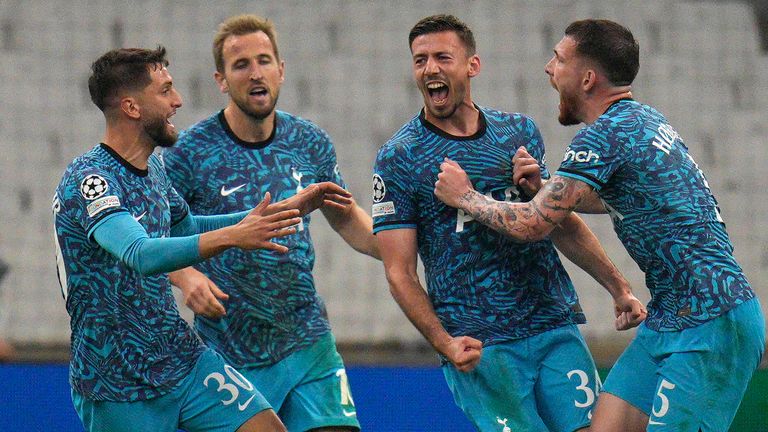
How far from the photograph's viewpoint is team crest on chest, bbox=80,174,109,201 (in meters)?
4.49

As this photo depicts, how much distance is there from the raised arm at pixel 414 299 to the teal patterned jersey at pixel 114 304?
33.7 inches

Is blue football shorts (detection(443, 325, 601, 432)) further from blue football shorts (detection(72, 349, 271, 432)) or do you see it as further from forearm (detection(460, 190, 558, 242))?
blue football shorts (detection(72, 349, 271, 432))

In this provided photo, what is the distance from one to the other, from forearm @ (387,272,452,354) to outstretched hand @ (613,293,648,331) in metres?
0.75

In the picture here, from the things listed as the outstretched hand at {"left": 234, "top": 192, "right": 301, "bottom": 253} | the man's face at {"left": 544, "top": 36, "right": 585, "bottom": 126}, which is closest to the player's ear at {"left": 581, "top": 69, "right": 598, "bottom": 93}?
the man's face at {"left": 544, "top": 36, "right": 585, "bottom": 126}

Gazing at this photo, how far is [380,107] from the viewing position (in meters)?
8.73

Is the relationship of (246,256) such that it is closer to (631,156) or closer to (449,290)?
(449,290)

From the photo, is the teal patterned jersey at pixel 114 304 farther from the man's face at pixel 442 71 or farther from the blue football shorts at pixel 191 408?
the man's face at pixel 442 71

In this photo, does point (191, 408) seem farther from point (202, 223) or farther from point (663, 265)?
point (663, 265)

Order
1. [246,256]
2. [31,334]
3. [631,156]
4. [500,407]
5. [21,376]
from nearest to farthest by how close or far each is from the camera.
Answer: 1. [631,156]
2. [500,407]
3. [246,256]
4. [21,376]
5. [31,334]

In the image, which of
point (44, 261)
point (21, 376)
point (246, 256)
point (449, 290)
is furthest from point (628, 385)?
point (44, 261)

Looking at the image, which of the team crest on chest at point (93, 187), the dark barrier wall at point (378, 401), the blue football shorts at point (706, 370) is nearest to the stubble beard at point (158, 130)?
the team crest on chest at point (93, 187)

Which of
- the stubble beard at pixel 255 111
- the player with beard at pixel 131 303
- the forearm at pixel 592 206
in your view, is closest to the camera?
the player with beard at pixel 131 303

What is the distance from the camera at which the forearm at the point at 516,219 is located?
450 centimetres

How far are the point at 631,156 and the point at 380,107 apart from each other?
14.6 ft
